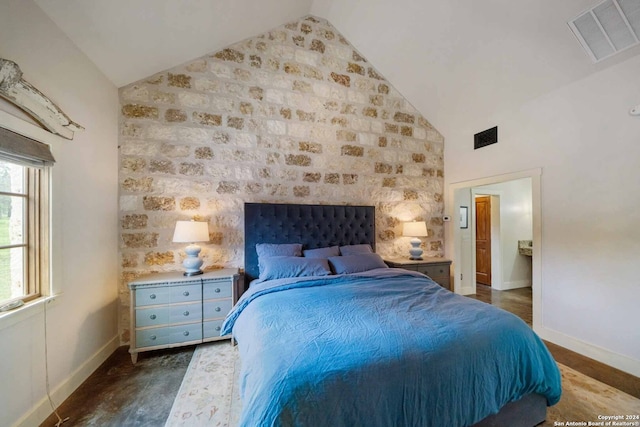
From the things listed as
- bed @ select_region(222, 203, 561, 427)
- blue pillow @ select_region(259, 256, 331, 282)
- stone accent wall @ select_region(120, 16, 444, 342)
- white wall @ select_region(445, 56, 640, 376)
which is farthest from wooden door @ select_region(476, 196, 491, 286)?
blue pillow @ select_region(259, 256, 331, 282)

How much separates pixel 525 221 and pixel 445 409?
209 inches

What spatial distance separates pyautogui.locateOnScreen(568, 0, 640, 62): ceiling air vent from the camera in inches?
77.0

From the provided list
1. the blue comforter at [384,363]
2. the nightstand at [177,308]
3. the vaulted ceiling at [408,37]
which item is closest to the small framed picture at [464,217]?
the vaulted ceiling at [408,37]

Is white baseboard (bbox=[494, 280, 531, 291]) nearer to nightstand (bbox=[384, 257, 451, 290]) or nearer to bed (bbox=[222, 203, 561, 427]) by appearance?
nightstand (bbox=[384, 257, 451, 290])

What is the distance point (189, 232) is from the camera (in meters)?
2.51

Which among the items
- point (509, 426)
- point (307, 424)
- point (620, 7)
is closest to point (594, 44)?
point (620, 7)

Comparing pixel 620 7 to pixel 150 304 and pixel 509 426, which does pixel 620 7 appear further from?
pixel 150 304

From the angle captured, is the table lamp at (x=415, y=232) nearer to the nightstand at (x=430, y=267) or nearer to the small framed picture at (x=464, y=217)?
the nightstand at (x=430, y=267)

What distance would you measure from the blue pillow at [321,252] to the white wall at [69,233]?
2035 millimetres

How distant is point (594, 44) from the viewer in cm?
220

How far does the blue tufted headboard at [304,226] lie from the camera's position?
295cm

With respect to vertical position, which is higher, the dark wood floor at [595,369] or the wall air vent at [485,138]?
the wall air vent at [485,138]

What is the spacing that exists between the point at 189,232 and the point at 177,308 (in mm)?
743

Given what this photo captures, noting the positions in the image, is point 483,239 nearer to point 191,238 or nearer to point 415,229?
point 415,229
